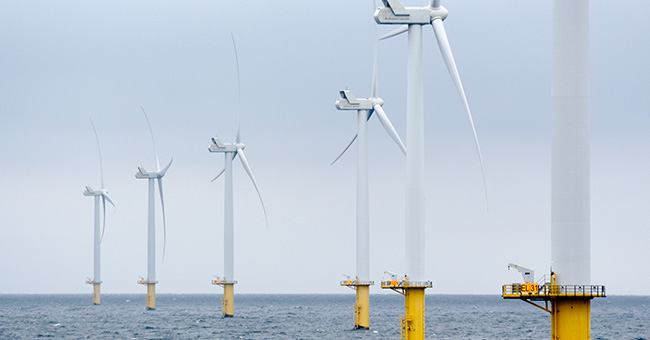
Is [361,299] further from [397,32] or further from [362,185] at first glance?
[397,32]

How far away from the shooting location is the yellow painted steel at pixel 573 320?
63.8m

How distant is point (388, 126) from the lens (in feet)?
421

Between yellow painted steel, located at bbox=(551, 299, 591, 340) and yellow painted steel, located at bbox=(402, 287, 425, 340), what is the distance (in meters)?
28.2

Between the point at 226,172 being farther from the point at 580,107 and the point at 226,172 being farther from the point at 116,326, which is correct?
the point at 580,107

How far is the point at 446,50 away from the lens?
9100 cm

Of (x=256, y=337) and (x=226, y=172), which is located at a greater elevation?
(x=226, y=172)

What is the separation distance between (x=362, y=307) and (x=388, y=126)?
33773mm

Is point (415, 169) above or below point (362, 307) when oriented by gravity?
above

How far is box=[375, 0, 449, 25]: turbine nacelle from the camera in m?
94.4

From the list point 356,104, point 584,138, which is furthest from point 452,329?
point 584,138

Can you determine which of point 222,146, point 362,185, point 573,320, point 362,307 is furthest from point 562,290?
point 222,146

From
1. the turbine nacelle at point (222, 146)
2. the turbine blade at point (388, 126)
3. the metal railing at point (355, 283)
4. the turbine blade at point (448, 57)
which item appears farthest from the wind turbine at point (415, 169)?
the turbine nacelle at point (222, 146)

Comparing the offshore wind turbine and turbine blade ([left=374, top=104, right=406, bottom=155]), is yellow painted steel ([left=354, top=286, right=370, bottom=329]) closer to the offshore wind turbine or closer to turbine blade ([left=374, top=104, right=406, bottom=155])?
turbine blade ([left=374, top=104, right=406, bottom=155])

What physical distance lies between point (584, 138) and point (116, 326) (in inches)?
5351
